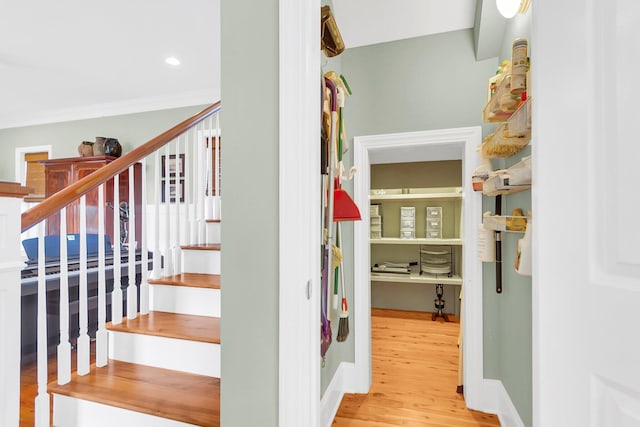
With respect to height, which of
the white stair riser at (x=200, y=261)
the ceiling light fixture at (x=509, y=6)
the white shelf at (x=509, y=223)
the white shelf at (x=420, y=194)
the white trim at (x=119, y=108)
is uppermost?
the white trim at (x=119, y=108)

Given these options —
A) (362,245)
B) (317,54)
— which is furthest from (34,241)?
(317,54)

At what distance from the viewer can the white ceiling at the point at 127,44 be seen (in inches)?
83.8

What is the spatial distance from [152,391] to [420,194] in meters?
3.46

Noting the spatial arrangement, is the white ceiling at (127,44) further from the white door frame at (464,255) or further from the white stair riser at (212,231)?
the white stair riser at (212,231)

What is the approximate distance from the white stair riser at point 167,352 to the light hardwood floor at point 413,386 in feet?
3.07

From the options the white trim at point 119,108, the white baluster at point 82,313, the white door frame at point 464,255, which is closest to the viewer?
the white baluster at point 82,313

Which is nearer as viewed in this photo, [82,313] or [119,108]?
[82,313]

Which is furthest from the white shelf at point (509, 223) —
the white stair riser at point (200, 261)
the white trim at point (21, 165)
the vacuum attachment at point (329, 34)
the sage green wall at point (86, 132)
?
the white trim at point (21, 165)

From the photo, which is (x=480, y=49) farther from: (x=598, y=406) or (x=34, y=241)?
(x=34, y=241)

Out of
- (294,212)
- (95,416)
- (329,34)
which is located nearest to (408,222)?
(329,34)

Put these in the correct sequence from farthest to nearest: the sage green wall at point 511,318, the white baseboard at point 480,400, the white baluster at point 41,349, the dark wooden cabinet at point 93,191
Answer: the dark wooden cabinet at point 93,191 → the white baseboard at point 480,400 → the sage green wall at point 511,318 → the white baluster at point 41,349

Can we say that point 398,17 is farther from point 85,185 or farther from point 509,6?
point 85,185

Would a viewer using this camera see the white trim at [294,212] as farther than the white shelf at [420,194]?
No

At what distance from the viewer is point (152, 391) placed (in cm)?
157
